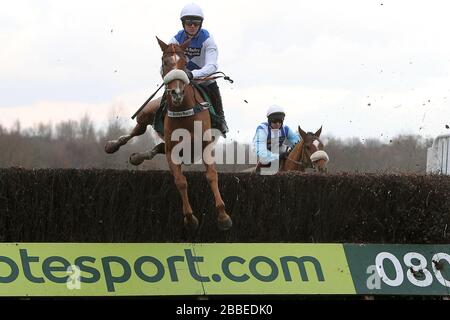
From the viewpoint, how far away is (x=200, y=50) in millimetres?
9469

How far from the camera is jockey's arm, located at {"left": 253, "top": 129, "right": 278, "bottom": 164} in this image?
12164 mm

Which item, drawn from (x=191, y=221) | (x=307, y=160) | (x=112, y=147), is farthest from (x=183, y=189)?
(x=307, y=160)

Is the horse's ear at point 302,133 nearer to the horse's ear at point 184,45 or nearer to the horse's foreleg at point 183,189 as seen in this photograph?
the horse's foreleg at point 183,189

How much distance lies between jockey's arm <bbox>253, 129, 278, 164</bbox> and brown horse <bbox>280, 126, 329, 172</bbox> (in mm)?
302

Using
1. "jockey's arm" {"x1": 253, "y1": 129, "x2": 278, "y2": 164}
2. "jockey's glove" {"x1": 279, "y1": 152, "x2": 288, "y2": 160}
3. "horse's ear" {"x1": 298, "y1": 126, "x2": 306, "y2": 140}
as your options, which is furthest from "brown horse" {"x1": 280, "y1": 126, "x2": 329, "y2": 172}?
"jockey's arm" {"x1": 253, "y1": 129, "x2": 278, "y2": 164}

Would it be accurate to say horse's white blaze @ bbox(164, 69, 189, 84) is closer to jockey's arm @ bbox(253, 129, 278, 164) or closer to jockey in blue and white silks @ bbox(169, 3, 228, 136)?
jockey in blue and white silks @ bbox(169, 3, 228, 136)

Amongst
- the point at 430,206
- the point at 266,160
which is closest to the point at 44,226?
the point at 266,160

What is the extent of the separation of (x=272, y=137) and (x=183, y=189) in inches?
156

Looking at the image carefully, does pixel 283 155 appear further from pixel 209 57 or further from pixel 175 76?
pixel 175 76

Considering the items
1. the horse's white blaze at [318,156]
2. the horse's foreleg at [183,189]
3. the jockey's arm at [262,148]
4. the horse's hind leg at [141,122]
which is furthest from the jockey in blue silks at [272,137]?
the horse's foreleg at [183,189]

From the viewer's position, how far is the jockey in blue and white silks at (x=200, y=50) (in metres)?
9.21

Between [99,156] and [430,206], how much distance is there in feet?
89.9

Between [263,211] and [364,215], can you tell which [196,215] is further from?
[364,215]
